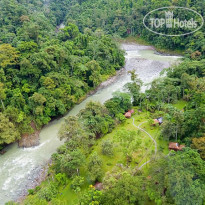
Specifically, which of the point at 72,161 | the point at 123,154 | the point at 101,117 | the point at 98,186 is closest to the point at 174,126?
the point at 123,154

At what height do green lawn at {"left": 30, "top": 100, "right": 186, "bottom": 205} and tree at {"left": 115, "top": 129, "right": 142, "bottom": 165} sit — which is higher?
tree at {"left": 115, "top": 129, "right": 142, "bottom": 165}

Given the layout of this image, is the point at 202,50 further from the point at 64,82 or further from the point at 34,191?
the point at 34,191

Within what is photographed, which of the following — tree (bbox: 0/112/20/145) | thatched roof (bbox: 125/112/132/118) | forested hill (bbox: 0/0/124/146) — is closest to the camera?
tree (bbox: 0/112/20/145)

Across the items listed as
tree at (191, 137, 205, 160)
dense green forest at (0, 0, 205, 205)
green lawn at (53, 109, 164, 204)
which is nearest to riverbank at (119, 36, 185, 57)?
dense green forest at (0, 0, 205, 205)

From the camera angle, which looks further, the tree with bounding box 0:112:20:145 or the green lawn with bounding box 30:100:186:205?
the tree with bounding box 0:112:20:145

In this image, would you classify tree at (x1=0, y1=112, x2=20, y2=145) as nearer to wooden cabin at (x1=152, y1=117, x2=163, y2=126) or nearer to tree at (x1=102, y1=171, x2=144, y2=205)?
tree at (x1=102, y1=171, x2=144, y2=205)

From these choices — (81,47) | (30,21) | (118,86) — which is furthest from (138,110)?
(30,21)

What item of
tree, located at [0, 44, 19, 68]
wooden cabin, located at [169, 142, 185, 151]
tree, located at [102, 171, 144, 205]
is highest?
tree, located at [0, 44, 19, 68]

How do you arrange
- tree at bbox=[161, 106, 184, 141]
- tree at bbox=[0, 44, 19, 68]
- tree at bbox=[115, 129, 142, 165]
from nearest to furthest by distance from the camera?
1. tree at bbox=[115, 129, 142, 165]
2. tree at bbox=[161, 106, 184, 141]
3. tree at bbox=[0, 44, 19, 68]
